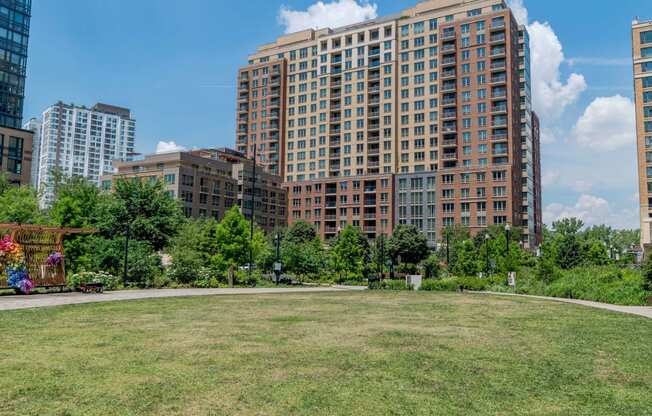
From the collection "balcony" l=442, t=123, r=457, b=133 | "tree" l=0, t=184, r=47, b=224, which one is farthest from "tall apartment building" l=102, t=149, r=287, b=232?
"balcony" l=442, t=123, r=457, b=133

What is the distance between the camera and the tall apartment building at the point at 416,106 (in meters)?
91.9

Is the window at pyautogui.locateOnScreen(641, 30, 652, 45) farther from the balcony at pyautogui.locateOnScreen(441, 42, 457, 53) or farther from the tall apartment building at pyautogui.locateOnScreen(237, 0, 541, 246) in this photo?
the balcony at pyautogui.locateOnScreen(441, 42, 457, 53)

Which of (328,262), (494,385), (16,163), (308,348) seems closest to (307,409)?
(494,385)

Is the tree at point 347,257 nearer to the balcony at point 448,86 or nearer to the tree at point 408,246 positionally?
the tree at point 408,246

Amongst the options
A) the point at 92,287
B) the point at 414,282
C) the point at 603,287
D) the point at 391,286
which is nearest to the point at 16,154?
the point at 92,287

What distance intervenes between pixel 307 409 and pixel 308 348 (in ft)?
13.3

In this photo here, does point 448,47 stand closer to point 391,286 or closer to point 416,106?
point 416,106

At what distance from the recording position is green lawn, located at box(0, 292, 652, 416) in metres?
6.54

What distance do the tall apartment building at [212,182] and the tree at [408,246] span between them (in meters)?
34.1

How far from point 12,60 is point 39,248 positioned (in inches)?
3769

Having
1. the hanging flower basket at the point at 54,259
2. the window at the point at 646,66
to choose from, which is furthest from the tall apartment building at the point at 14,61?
the window at the point at 646,66

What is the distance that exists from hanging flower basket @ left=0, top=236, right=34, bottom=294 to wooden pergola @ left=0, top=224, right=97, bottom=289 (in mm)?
461

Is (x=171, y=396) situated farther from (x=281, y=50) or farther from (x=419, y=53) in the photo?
(x=281, y=50)

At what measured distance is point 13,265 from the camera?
968 inches
